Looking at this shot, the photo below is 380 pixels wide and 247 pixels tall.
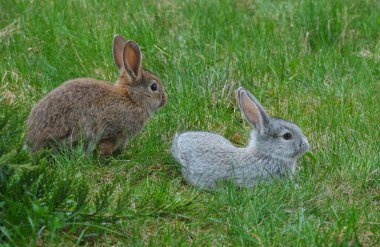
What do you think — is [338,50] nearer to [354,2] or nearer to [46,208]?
[354,2]

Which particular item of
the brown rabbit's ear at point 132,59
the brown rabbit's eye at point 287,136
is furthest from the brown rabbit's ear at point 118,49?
the brown rabbit's eye at point 287,136

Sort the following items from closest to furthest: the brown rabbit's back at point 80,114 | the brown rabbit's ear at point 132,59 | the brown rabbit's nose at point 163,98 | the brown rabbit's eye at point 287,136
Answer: the brown rabbit's back at point 80,114, the brown rabbit's eye at point 287,136, the brown rabbit's ear at point 132,59, the brown rabbit's nose at point 163,98

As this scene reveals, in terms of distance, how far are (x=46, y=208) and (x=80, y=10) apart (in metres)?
4.37

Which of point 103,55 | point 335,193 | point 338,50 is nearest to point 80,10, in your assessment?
point 103,55

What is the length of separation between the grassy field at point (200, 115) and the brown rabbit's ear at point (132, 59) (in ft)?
1.48

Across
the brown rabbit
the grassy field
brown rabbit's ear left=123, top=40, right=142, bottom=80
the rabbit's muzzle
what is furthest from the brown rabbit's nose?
the rabbit's muzzle

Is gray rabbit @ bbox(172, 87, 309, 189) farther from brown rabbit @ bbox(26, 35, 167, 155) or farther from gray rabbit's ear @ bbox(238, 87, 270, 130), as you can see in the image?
brown rabbit @ bbox(26, 35, 167, 155)

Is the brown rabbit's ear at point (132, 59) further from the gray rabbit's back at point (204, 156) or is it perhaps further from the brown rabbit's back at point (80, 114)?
the gray rabbit's back at point (204, 156)

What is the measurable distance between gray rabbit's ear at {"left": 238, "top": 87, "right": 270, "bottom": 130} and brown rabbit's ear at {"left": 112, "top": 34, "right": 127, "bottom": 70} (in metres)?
1.19

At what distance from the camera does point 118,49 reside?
23.2 feet

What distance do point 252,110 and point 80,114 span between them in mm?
1352

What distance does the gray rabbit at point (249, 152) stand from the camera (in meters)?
6.29

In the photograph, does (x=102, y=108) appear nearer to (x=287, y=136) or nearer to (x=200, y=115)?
(x=200, y=115)

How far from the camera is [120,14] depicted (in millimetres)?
8695
